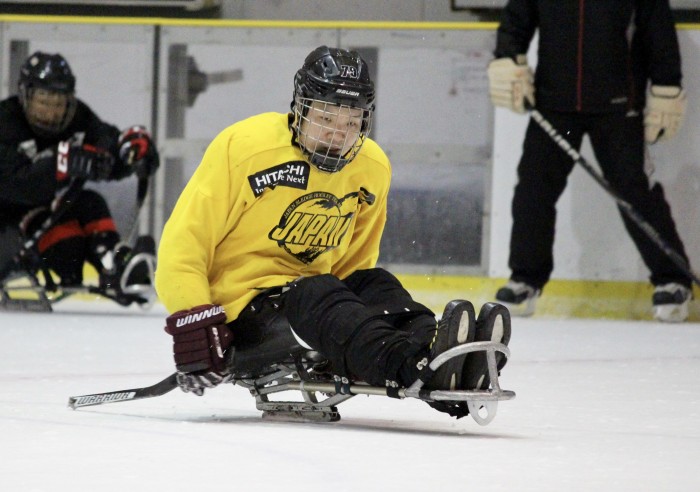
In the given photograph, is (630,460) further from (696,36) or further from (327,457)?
(696,36)

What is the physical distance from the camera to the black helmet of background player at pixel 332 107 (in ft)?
8.45

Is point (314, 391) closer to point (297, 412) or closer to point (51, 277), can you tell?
point (297, 412)

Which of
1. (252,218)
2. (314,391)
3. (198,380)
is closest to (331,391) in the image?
(314,391)

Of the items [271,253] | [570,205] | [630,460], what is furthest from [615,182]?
[630,460]

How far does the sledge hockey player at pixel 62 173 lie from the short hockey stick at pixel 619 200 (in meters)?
1.57

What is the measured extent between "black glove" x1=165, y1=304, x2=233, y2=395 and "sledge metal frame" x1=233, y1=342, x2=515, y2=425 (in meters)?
0.13

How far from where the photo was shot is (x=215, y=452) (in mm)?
2139

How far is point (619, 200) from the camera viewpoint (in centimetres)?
554

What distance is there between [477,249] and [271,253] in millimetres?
3423

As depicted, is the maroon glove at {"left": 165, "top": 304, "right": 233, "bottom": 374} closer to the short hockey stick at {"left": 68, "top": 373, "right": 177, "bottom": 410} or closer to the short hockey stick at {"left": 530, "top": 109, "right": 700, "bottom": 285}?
the short hockey stick at {"left": 68, "top": 373, "right": 177, "bottom": 410}

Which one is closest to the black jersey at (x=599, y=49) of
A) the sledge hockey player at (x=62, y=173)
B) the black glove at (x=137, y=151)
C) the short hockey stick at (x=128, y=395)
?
the black glove at (x=137, y=151)

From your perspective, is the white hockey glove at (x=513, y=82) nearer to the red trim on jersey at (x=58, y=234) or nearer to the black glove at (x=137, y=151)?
the black glove at (x=137, y=151)

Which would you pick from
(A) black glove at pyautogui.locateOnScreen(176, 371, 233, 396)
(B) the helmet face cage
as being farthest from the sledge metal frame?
(B) the helmet face cage

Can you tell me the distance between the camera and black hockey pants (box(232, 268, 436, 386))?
2.37 meters
